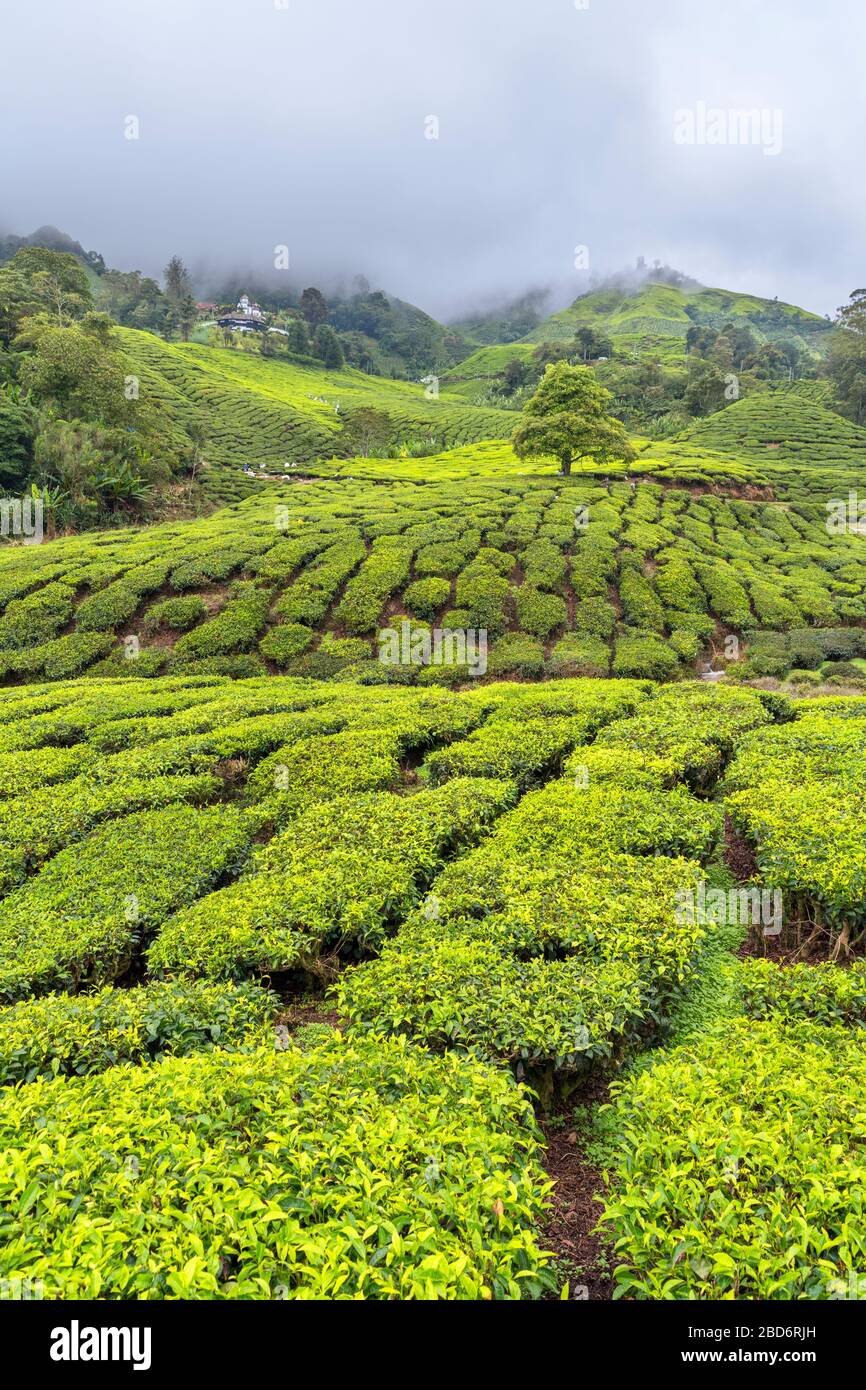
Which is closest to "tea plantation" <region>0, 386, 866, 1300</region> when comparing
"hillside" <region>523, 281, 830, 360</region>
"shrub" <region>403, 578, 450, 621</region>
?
"shrub" <region>403, 578, 450, 621</region>

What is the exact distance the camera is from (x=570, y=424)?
33.5m

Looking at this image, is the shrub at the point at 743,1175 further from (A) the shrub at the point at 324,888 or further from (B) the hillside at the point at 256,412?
(B) the hillside at the point at 256,412

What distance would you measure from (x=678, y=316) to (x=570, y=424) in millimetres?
168980

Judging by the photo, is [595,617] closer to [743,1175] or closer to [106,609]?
[106,609]

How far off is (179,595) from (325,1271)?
22.5m

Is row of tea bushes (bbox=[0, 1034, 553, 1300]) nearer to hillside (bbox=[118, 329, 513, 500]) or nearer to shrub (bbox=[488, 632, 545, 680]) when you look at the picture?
shrub (bbox=[488, 632, 545, 680])

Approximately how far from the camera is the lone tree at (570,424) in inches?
1324

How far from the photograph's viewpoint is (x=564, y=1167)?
17.7 ft

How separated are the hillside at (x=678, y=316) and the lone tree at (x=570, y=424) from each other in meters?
136

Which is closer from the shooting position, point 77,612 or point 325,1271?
point 325,1271

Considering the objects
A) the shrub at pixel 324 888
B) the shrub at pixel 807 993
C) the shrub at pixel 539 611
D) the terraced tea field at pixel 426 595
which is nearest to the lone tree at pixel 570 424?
the terraced tea field at pixel 426 595

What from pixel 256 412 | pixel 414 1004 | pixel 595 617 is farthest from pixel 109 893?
pixel 256 412
